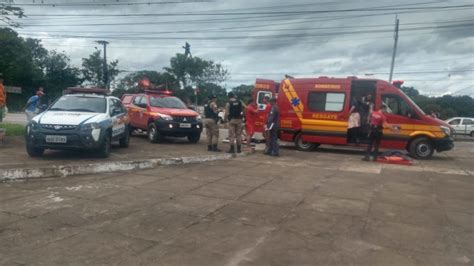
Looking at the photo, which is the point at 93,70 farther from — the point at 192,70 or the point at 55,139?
the point at 55,139

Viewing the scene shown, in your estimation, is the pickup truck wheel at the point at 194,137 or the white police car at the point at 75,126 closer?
the white police car at the point at 75,126

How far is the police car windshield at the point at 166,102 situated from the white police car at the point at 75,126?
12.0ft

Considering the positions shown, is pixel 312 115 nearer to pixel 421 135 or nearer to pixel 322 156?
pixel 322 156

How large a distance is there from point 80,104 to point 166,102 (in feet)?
15.2

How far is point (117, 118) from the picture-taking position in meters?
11.3

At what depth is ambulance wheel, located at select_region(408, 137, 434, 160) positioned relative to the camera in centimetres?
1286

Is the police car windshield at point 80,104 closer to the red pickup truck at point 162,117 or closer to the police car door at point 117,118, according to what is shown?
the police car door at point 117,118

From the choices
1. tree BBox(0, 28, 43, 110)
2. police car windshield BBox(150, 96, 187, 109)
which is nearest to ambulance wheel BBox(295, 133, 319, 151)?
police car windshield BBox(150, 96, 187, 109)

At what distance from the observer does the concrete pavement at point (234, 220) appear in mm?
4125

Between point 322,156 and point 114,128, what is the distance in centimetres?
638

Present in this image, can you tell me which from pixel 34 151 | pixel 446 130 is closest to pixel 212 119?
pixel 34 151

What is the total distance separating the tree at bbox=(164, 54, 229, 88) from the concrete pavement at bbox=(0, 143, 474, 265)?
180ft

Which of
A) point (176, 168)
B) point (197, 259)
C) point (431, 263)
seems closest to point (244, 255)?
point (197, 259)

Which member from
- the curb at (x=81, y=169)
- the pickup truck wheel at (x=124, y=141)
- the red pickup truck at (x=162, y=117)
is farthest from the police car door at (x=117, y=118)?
the curb at (x=81, y=169)
